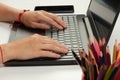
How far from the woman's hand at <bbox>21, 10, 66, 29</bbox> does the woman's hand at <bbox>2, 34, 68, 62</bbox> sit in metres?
0.14

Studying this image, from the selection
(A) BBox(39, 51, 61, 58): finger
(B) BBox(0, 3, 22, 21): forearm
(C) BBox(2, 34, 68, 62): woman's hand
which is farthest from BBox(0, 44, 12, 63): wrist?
(B) BBox(0, 3, 22, 21): forearm

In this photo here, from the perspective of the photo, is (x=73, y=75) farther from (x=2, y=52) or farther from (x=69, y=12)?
(x=69, y=12)

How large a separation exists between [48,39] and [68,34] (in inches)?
4.4

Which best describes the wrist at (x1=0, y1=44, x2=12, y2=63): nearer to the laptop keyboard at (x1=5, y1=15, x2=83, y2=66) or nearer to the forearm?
the laptop keyboard at (x1=5, y1=15, x2=83, y2=66)

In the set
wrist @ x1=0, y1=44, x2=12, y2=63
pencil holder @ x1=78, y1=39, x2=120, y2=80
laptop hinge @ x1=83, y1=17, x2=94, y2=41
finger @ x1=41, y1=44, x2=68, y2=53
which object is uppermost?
pencil holder @ x1=78, y1=39, x2=120, y2=80

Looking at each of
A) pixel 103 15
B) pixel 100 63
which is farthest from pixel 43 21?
pixel 100 63

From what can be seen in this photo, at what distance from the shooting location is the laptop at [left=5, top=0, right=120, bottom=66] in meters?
0.80

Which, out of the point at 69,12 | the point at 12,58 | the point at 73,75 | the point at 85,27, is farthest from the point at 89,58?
the point at 69,12

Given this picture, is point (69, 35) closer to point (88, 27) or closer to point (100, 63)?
point (88, 27)

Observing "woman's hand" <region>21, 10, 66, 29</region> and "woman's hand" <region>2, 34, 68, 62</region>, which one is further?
"woman's hand" <region>21, 10, 66, 29</region>

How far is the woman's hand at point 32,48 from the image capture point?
801 mm

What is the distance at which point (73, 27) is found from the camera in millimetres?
989

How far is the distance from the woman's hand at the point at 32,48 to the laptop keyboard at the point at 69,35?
48 mm

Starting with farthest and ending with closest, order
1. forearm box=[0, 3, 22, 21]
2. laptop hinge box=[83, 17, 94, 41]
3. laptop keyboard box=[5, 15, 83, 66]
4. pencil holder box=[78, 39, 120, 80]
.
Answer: forearm box=[0, 3, 22, 21], laptop hinge box=[83, 17, 94, 41], laptop keyboard box=[5, 15, 83, 66], pencil holder box=[78, 39, 120, 80]
